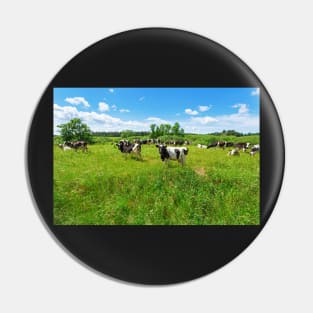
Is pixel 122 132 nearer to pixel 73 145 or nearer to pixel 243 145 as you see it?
pixel 73 145

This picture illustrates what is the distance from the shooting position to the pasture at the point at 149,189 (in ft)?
18.6

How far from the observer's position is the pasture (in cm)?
567

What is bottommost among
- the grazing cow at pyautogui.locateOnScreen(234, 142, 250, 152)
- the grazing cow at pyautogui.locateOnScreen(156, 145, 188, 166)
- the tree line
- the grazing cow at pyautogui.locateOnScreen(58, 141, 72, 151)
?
the grazing cow at pyautogui.locateOnScreen(156, 145, 188, 166)

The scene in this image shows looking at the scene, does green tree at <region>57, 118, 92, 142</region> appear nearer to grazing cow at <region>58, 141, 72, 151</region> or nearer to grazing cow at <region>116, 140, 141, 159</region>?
grazing cow at <region>58, 141, 72, 151</region>

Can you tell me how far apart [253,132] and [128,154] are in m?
1.12

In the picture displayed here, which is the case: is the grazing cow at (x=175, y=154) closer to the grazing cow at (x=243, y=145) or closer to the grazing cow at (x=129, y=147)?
the grazing cow at (x=129, y=147)

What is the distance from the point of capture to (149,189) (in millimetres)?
5699

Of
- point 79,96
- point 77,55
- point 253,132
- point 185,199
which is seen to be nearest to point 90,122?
point 79,96

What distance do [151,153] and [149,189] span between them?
0.32 meters

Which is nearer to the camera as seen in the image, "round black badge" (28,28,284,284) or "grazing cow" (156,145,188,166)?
"round black badge" (28,28,284,284)

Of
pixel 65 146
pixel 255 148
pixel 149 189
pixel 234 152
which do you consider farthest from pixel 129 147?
→ pixel 255 148

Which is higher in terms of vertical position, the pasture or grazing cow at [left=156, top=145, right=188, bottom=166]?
grazing cow at [left=156, top=145, right=188, bottom=166]

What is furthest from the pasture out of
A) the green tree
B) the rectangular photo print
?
the green tree

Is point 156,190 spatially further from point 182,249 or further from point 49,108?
point 49,108
